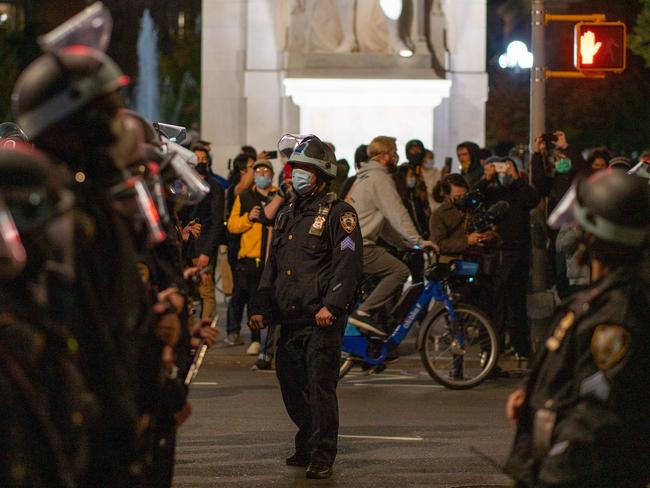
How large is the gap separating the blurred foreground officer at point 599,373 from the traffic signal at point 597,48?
1166 cm

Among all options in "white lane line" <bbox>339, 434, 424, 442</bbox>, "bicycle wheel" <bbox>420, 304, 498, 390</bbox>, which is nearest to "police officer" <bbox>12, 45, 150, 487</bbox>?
"white lane line" <bbox>339, 434, 424, 442</bbox>

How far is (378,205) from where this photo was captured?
13219 millimetres

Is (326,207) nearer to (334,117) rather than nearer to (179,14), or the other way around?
(334,117)

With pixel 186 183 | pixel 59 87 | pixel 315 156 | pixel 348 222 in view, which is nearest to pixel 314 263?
pixel 348 222

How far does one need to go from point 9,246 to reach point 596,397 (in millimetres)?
1860

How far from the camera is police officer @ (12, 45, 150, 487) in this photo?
14.4 feet

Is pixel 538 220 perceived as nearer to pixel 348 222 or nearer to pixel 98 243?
pixel 348 222

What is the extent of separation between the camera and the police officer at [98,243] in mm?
4383

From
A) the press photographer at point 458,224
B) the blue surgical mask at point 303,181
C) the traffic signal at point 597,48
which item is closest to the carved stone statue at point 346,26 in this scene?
the traffic signal at point 597,48

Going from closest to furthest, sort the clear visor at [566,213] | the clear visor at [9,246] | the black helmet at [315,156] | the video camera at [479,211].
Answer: the clear visor at [9,246]
the clear visor at [566,213]
the black helmet at [315,156]
the video camera at [479,211]

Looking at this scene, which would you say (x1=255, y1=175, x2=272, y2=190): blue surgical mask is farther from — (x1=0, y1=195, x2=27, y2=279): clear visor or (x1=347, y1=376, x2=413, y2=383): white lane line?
(x1=0, y1=195, x2=27, y2=279): clear visor

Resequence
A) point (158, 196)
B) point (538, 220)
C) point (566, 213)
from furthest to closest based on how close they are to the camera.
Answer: point (538, 220) → point (158, 196) → point (566, 213)

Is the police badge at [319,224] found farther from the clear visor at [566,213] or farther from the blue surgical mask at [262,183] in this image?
the blue surgical mask at [262,183]

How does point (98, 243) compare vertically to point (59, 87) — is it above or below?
below
